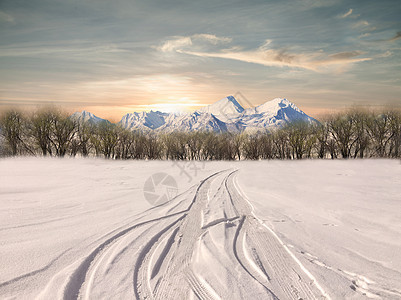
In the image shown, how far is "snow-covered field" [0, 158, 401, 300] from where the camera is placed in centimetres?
277

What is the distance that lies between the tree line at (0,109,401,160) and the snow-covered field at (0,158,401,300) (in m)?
24.7

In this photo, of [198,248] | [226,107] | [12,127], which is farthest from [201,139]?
[198,248]

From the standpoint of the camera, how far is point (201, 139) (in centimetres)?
4722

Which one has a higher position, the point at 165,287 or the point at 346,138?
the point at 346,138

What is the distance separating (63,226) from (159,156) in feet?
132

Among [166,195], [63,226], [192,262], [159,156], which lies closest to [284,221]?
[192,262]

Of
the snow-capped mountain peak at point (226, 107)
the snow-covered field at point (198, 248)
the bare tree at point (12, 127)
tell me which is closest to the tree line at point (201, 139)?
the bare tree at point (12, 127)

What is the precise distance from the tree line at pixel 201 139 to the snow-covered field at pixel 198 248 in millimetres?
24696

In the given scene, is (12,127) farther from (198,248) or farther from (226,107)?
(198,248)

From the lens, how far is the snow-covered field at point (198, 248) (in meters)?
2.77

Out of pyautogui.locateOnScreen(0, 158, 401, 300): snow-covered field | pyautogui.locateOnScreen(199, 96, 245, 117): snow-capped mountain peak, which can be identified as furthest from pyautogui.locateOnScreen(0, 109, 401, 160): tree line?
pyautogui.locateOnScreen(0, 158, 401, 300): snow-covered field

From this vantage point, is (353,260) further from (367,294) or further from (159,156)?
(159,156)

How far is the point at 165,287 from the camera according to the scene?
2.80 m

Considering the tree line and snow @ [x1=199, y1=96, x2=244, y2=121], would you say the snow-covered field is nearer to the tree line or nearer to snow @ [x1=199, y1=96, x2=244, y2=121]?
snow @ [x1=199, y1=96, x2=244, y2=121]
